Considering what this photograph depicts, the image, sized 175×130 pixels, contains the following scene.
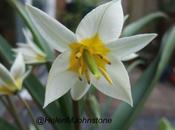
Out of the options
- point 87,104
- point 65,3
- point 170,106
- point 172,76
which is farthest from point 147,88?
point 65,3

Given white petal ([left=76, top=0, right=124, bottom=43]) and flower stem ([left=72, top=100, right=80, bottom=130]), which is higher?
white petal ([left=76, top=0, right=124, bottom=43])

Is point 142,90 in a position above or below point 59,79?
below

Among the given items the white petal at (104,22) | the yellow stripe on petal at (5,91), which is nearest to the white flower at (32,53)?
the yellow stripe on petal at (5,91)

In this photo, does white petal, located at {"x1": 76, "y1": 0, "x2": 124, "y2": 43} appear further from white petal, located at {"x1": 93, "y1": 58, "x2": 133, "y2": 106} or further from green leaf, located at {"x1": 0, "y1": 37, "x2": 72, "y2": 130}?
green leaf, located at {"x1": 0, "y1": 37, "x2": 72, "y2": 130}

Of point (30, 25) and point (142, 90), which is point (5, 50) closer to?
point (30, 25)

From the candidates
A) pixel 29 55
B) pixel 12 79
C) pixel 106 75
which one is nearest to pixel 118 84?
pixel 106 75

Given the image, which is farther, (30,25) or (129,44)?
(30,25)

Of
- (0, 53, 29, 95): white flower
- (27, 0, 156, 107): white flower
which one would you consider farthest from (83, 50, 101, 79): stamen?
(0, 53, 29, 95): white flower
